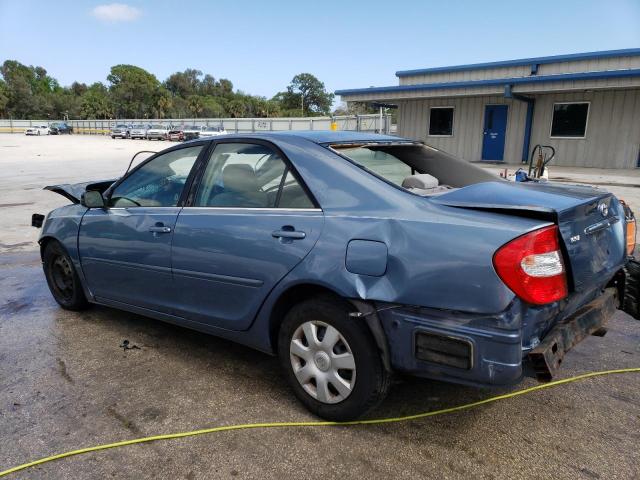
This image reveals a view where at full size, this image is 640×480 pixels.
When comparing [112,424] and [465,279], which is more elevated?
[465,279]

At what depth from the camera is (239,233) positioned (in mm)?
2873

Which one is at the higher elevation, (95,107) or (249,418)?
(95,107)

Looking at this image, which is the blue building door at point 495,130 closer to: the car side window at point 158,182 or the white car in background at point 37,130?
the car side window at point 158,182

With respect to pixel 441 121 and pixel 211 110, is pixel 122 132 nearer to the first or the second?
pixel 441 121

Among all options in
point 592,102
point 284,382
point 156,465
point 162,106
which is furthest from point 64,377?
point 162,106

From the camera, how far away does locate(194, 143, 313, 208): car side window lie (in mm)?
2877

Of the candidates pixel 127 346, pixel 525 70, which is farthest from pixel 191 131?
pixel 127 346

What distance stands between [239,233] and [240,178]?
18.9 inches

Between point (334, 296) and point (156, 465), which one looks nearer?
point (156, 465)

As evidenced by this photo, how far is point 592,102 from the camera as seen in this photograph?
17.4 metres

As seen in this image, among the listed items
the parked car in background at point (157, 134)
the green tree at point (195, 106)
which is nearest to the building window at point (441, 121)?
the parked car in background at point (157, 134)

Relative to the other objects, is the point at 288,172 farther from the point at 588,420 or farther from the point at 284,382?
the point at 588,420

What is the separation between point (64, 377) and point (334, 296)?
6.55 ft

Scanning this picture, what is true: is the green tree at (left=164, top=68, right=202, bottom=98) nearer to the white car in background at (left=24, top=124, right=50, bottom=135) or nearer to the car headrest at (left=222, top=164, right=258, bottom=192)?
the white car in background at (left=24, top=124, right=50, bottom=135)
